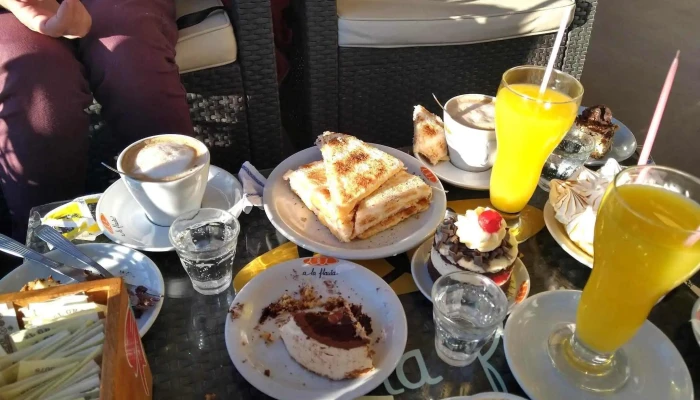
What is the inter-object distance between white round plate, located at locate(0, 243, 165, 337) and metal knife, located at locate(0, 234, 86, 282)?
1 centimetres

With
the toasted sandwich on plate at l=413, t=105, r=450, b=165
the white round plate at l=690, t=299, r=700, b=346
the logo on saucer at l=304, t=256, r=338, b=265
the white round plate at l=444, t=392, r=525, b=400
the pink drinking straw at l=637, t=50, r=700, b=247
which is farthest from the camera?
the toasted sandwich on plate at l=413, t=105, r=450, b=165

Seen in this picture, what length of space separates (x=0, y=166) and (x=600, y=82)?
269 cm

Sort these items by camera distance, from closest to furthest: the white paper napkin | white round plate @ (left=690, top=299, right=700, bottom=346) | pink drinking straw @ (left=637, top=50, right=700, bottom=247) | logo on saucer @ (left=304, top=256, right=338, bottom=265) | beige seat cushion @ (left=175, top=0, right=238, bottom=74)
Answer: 1. pink drinking straw @ (left=637, top=50, right=700, bottom=247)
2. white round plate @ (left=690, top=299, right=700, bottom=346)
3. logo on saucer @ (left=304, top=256, right=338, bottom=265)
4. the white paper napkin
5. beige seat cushion @ (left=175, top=0, right=238, bottom=74)

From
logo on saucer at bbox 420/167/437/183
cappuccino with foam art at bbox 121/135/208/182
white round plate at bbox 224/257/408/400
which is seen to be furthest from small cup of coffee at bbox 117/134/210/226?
logo on saucer at bbox 420/167/437/183

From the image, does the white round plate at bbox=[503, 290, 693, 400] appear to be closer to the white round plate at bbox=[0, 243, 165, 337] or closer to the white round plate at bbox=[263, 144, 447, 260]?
the white round plate at bbox=[263, 144, 447, 260]

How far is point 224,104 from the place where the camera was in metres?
1.79

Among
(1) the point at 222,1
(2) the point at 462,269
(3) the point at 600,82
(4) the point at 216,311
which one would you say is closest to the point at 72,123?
(1) the point at 222,1

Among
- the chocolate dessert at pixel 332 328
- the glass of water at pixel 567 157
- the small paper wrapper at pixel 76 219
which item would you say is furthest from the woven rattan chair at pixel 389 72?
the chocolate dessert at pixel 332 328

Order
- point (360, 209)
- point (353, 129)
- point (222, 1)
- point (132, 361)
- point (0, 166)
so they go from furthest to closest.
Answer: point (353, 129) < point (222, 1) < point (0, 166) < point (360, 209) < point (132, 361)

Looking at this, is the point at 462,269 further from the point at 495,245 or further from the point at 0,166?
the point at 0,166

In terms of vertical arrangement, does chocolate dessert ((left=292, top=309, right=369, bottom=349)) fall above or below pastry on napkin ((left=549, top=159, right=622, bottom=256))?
below

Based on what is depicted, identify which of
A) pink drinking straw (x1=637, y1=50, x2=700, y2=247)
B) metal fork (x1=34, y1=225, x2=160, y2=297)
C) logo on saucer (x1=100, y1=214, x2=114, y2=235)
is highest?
pink drinking straw (x1=637, y1=50, x2=700, y2=247)

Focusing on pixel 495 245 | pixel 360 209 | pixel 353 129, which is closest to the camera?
pixel 495 245

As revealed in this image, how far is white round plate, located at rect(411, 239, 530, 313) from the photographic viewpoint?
94cm
